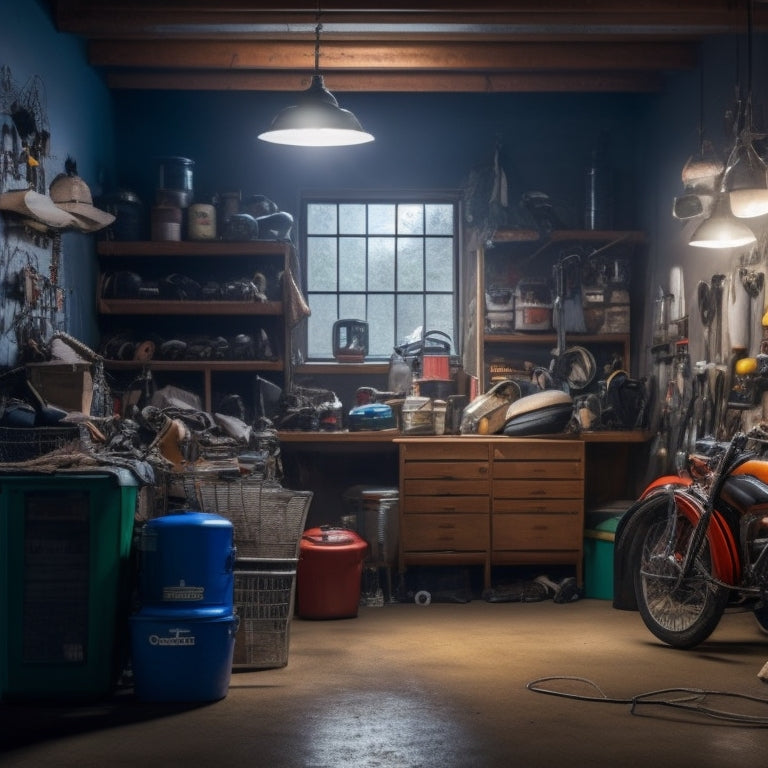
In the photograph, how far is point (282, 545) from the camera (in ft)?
17.5

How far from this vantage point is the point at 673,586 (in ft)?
18.6

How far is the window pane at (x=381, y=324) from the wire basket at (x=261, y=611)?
3.59 m

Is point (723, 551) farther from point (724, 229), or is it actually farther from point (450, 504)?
point (450, 504)

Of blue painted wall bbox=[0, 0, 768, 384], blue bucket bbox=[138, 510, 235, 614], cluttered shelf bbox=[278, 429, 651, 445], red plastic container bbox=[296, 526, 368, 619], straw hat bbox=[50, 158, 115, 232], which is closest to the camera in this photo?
blue bucket bbox=[138, 510, 235, 614]

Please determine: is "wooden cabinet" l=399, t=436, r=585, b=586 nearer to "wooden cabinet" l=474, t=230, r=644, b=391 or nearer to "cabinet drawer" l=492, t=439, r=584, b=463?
"cabinet drawer" l=492, t=439, r=584, b=463

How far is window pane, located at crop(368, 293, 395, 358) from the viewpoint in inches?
343

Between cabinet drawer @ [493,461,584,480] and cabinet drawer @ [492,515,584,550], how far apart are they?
0.25 meters

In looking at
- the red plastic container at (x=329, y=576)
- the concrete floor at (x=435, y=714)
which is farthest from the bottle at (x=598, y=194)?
the concrete floor at (x=435, y=714)

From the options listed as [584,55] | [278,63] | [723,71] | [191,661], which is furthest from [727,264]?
[191,661]

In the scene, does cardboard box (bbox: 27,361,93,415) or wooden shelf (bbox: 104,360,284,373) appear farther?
wooden shelf (bbox: 104,360,284,373)

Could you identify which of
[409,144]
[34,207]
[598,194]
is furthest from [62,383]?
[598,194]

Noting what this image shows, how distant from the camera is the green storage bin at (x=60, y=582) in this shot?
4699 mm

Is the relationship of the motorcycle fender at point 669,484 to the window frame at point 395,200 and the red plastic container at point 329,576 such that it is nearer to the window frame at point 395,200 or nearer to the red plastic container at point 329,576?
the red plastic container at point 329,576

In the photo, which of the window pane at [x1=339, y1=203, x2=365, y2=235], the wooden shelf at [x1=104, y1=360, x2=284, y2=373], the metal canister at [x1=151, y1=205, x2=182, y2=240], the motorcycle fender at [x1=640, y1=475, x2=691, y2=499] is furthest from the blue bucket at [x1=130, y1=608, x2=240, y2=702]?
the window pane at [x1=339, y1=203, x2=365, y2=235]
